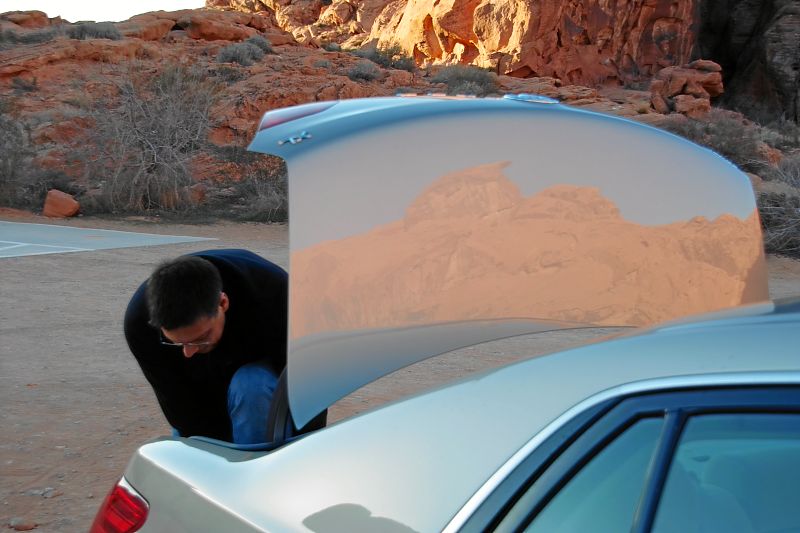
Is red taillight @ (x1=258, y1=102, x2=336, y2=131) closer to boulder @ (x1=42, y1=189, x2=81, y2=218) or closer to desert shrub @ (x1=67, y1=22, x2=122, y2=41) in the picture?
boulder @ (x1=42, y1=189, x2=81, y2=218)

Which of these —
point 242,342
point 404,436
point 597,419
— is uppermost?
point 597,419

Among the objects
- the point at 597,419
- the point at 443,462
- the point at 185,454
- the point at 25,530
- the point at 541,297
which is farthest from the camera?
the point at 25,530

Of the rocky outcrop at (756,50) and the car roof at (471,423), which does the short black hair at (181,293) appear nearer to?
the car roof at (471,423)

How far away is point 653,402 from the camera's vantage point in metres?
1.34

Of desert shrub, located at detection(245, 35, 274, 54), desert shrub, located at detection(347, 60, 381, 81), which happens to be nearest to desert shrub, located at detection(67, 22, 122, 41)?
desert shrub, located at detection(245, 35, 274, 54)

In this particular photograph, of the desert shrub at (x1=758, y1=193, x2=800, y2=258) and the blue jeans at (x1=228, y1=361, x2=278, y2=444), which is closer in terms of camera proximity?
the blue jeans at (x1=228, y1=361, x2=278, y2=444)

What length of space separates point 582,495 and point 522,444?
123 millimetres

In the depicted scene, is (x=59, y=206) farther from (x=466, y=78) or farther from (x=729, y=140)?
(x=466, y=78)

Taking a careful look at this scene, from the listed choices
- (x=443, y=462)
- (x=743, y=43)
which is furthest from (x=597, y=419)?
(x=743, y=43)

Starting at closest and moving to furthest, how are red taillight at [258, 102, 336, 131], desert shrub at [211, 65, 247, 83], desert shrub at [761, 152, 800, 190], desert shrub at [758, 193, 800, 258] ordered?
red taillight at [258, 102, 336, 131] < desert shrub at [758, 193, 800, 258] < desert shrub at [761, 152, 800, 190] < desert shrub at [211, 65, 247, 83]

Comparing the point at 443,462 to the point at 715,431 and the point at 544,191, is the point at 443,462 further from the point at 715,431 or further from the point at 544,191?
the point at 544,191

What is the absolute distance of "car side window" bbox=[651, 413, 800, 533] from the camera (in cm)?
127

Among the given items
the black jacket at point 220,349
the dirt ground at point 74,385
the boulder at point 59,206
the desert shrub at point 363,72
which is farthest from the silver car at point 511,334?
the desert shrub at point 363,72

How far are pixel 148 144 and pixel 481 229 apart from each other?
16.5m
